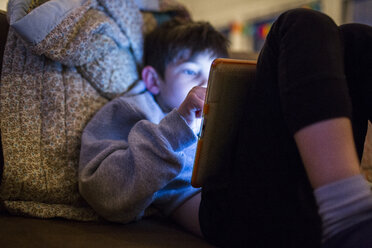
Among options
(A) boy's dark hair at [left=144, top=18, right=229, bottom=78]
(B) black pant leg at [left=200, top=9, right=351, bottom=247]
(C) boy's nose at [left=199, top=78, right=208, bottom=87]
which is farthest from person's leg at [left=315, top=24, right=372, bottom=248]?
(A) boy's dark hair at [left=144, top=18, right=229, bottom=78]

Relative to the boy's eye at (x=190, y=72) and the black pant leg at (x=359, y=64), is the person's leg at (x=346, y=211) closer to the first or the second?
the black pant leg at (x=359, y=64)

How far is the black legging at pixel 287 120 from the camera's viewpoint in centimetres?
48

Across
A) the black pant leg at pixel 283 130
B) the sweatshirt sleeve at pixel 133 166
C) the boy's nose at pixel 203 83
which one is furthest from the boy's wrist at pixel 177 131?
the boy's nose at pixel 203 83

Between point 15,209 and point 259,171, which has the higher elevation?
point 259,171

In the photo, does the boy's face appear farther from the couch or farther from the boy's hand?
the couch

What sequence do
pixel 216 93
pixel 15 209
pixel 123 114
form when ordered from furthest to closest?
pixel 123 114 < pixel 15 209 < pixel 216 93

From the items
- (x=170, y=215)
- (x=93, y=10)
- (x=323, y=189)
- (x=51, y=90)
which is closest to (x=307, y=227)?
(x=323, y=189)

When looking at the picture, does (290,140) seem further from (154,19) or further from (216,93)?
(154,19)

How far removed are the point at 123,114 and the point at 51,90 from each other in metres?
0.19

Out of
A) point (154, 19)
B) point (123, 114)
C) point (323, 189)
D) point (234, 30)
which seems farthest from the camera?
point (234, 30)

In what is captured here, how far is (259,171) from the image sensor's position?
558 mm

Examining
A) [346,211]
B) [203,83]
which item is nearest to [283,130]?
[346,211]

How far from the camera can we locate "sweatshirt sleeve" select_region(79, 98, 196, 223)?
66 cm

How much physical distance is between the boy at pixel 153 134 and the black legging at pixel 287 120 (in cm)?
12
